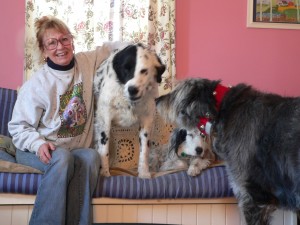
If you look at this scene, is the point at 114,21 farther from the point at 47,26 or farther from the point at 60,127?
the point at 60,127

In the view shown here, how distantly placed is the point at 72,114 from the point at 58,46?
435mm

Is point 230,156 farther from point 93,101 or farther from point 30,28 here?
point 30,28

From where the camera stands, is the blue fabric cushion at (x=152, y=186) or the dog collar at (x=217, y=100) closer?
the dog collar at (x=217, y=100)

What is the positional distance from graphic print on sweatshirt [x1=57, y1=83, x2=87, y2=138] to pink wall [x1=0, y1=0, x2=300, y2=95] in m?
1.28

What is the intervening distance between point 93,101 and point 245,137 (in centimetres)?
106

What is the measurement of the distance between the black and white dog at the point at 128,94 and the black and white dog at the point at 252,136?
0.26 meters

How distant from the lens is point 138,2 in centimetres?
320

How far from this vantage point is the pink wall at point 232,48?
337 centimetres

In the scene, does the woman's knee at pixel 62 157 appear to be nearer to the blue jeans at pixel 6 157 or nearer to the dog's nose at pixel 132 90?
the blue jeans at pixel 6 157

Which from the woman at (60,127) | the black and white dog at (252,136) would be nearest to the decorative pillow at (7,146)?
the woman at (60,127)

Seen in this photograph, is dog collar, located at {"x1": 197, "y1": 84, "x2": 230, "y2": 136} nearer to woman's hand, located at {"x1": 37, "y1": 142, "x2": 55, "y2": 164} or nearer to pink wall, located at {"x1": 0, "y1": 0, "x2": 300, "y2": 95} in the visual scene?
woman's hand, located at {"x1": 37, "y1": 142, "x2": 55, "y2": 164}

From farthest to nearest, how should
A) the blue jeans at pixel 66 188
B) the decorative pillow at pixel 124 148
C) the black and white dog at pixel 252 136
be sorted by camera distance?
1. the decorative pillow at pixel 124 148
2. the blue jeans at pixel 66 188
3. the black and white dog at pixel 252 136

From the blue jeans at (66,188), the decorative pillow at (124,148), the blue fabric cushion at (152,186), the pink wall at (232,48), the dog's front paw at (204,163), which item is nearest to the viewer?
the blue jeans at (66,188)

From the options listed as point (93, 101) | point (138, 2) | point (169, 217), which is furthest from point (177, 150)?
point (138, 2)
